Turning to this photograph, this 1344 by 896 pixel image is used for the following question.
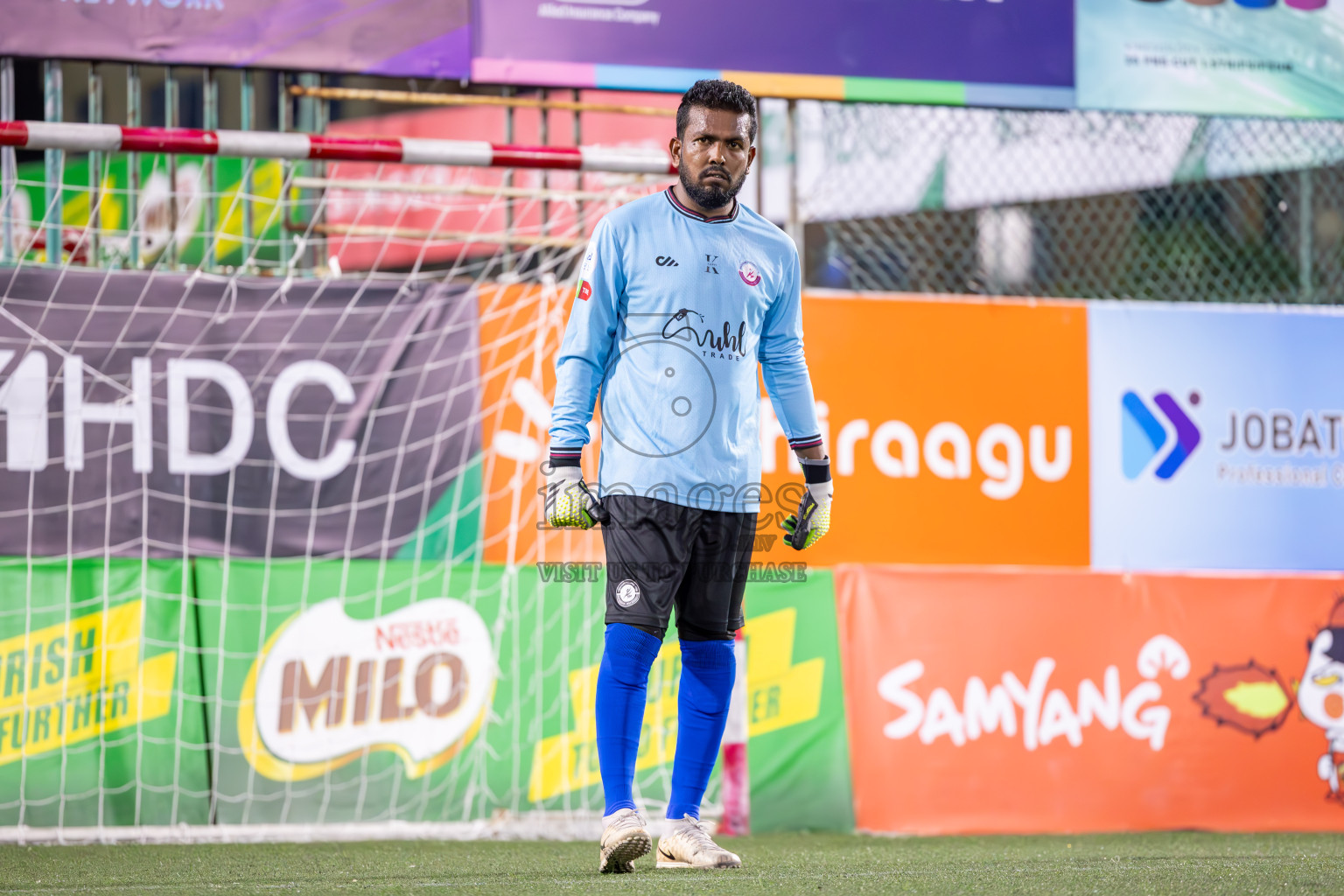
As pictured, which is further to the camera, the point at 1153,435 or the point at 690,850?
the point at 1153,435

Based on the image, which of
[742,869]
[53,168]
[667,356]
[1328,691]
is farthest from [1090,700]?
[53,168]

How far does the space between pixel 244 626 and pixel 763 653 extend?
1.74 metres

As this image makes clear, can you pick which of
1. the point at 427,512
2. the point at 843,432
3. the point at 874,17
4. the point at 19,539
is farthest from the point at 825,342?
the point at 19,539

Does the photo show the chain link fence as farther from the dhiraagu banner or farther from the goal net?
the dhiraagu banner

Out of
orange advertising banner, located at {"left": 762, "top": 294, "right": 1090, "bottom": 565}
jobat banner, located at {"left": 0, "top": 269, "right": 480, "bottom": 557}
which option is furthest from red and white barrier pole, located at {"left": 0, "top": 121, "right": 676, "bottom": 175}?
orange advertising banner, located at {"left": 762, "top": 294, "right": 1090, "bottom": 565}

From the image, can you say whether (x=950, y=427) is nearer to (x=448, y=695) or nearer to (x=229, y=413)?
(x=448, y=695)

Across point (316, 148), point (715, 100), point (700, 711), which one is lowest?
point (700, 711)

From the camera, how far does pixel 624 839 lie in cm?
297

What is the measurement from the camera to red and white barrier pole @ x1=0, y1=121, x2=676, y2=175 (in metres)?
4.37

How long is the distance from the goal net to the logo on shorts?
1.87 m

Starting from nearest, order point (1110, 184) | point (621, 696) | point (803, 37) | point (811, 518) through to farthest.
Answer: point (621, 696) < point (811, 518) < point (803, 37) < point (1110, 184)

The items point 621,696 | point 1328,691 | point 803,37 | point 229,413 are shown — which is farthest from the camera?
point 803,37

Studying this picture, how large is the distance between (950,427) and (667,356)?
2.91 m

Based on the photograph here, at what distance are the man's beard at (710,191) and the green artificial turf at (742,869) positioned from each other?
1.42 meters
